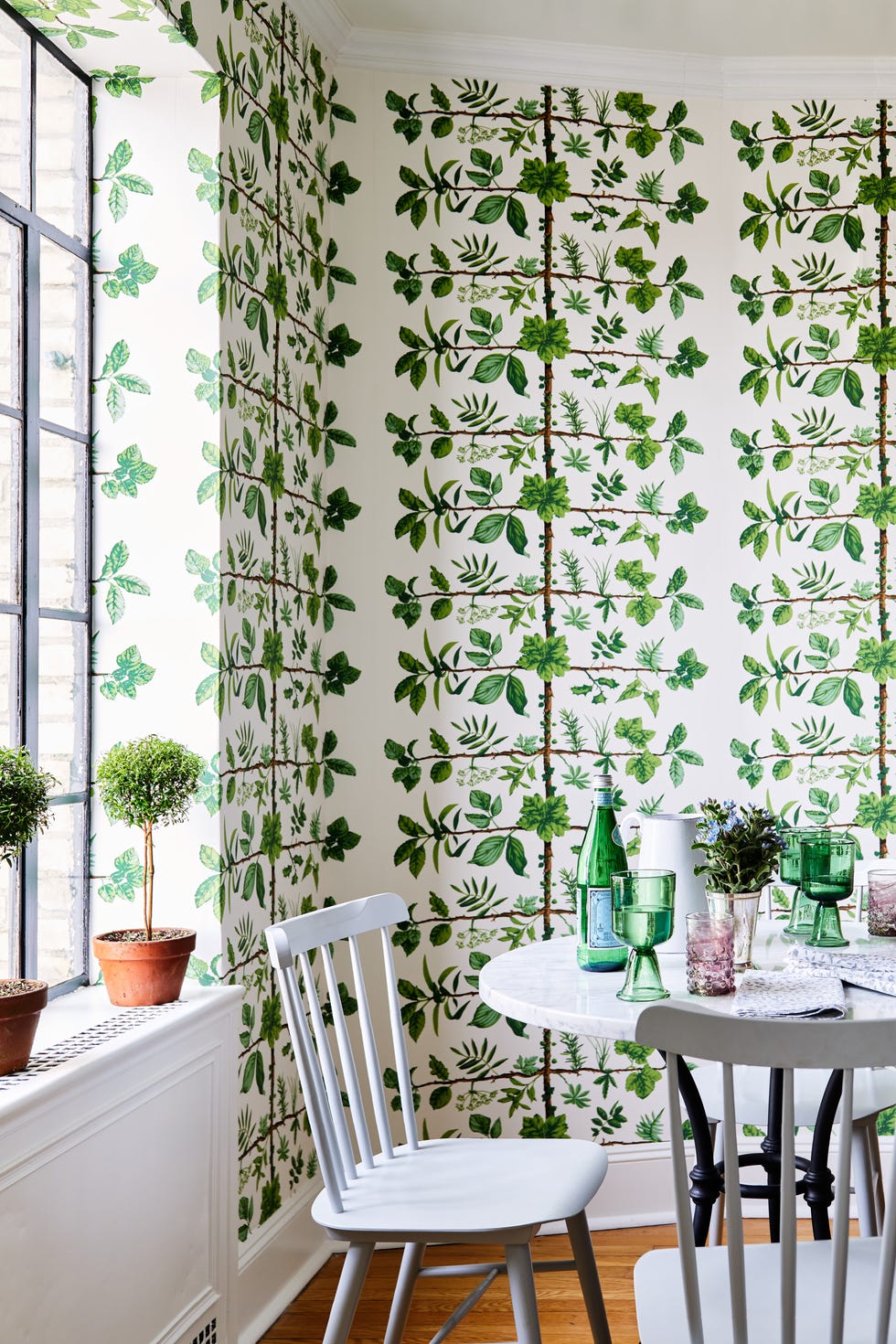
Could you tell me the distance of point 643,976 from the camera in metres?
1.69

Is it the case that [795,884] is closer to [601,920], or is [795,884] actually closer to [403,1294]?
[601,920]

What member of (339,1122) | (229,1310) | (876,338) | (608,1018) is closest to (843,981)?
(608,1018)

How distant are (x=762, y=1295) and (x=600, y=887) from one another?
67 cm

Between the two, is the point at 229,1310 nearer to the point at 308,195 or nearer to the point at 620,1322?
the point at 620,1322

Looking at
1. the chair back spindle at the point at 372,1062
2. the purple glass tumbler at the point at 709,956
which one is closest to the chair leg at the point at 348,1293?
the chair back spindle at the point at 372,1062

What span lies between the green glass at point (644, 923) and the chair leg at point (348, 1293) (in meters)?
0.52

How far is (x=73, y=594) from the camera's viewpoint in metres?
2.28

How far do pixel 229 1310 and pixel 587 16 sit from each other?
3011 mm

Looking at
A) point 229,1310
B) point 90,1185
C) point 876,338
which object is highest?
point 876,338

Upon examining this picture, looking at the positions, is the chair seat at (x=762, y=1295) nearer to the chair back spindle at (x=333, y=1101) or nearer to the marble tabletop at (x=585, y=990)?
the marble tabletop at (x=585, y=990)

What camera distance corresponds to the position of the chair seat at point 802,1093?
217cm

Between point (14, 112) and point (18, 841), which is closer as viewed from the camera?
point (18, 841)

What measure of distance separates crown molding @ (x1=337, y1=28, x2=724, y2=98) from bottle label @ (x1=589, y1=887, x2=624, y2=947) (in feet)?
7.40

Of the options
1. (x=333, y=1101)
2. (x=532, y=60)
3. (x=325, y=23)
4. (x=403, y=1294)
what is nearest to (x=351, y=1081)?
(x=333, y=1101)
